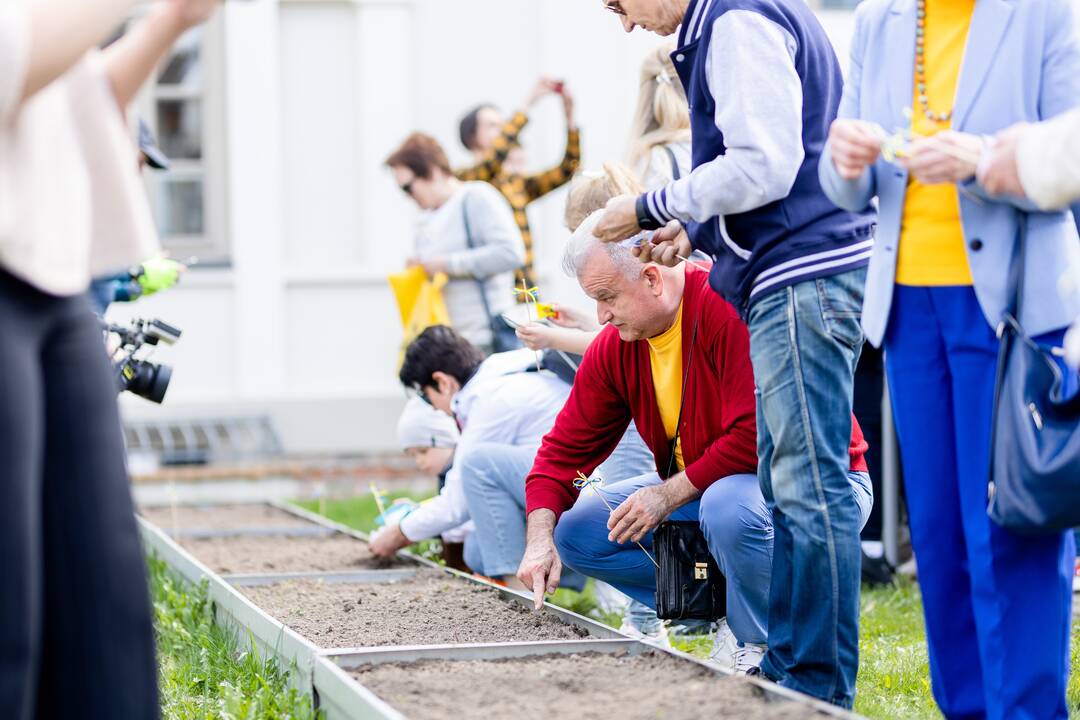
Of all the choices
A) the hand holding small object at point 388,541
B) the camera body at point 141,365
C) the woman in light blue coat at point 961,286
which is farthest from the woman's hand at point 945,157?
the camera body at point 141,365

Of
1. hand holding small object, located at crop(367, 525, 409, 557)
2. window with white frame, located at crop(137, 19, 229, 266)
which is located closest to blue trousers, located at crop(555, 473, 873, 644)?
hand holding small object, located at crop(367, 525, 409, 557)

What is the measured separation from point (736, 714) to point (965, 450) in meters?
0.65

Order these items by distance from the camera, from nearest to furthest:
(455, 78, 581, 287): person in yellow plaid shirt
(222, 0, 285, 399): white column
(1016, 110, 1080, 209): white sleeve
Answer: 1. (1016, 110, 1080, 209): white sleeve
2. (455, 78, 581, 287): person in yellow plaid shirt
3. (222, 0, 285, 399): white column

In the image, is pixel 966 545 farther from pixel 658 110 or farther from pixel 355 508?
pixel 355 508

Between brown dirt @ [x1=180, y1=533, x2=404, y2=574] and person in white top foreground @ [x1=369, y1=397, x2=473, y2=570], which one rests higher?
person in white top foreground @ [x1=369, y1=397, x2=473, y2=570]

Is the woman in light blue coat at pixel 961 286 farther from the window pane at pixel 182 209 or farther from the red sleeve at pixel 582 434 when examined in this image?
the window pane at pixel 182 209

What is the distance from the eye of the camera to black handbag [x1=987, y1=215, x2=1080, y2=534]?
96.0 inches

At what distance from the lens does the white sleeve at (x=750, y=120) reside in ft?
9.98

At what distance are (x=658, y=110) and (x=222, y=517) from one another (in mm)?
3750

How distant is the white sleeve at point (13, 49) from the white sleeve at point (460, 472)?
300 cm

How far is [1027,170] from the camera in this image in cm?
243

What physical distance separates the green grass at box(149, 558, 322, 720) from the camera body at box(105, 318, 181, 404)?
66 centimetres

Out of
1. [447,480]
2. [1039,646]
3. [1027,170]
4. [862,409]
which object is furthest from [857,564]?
[862,409]

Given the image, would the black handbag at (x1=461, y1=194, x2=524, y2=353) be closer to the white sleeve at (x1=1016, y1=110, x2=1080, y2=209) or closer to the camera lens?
the camera lens
